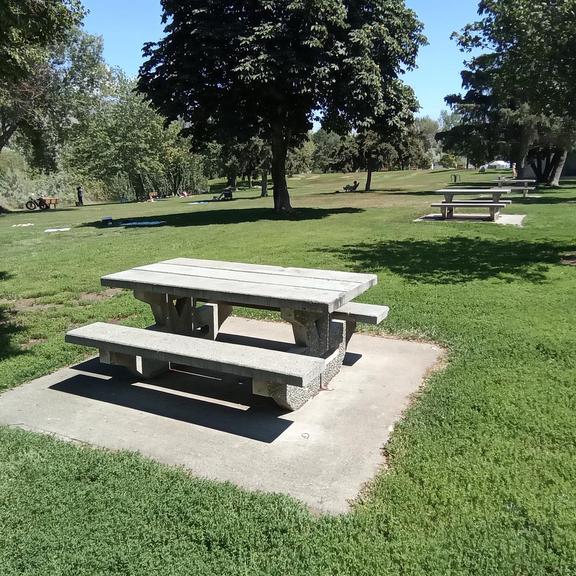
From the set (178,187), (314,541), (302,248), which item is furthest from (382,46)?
(178,187)

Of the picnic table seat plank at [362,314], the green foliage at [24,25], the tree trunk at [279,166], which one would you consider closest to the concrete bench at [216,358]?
the picnic table seat plank at [362,314]

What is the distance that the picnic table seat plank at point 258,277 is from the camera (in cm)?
414

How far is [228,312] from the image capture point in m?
5.16

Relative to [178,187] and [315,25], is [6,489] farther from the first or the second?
[178,187]

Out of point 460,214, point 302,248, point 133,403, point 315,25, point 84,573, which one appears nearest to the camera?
point 84,573

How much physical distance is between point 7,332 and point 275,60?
43.4 ft

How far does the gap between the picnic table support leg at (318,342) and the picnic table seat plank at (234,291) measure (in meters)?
0.22

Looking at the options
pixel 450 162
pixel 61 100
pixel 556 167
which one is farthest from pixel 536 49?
pixel 450 162

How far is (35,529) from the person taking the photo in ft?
8.28

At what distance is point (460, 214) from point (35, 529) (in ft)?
54.9

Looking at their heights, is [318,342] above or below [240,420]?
above

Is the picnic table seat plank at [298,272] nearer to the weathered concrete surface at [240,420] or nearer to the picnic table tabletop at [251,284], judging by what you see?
the picnic table tabletop at [251,284]

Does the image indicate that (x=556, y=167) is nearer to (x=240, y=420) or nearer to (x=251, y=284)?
(x=251, y=284)

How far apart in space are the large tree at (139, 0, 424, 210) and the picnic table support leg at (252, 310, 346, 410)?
13.5m
